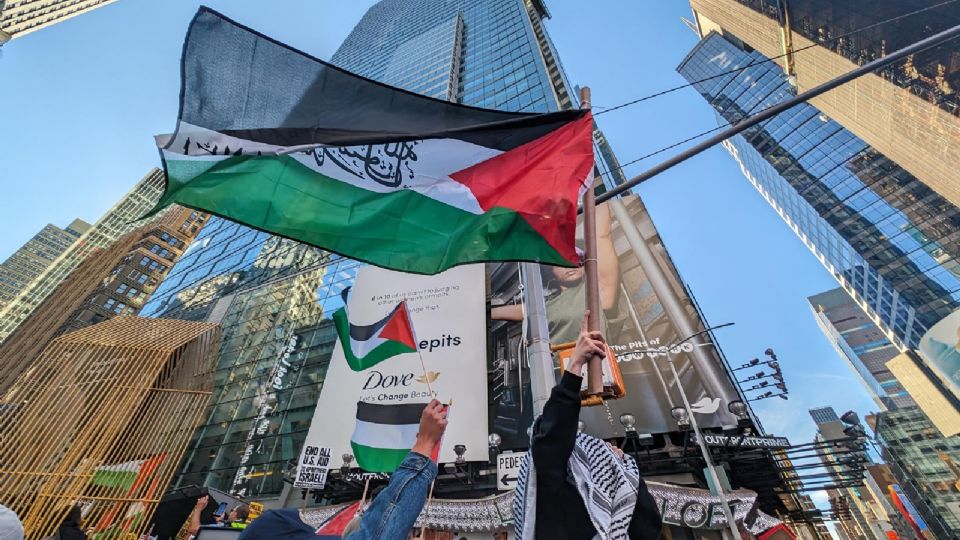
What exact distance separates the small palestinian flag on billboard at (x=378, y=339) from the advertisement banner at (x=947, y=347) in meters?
47.4

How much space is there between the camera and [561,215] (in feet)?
12.3

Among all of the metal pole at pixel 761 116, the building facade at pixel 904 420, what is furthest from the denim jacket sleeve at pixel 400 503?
the building facade at pixel 904 420

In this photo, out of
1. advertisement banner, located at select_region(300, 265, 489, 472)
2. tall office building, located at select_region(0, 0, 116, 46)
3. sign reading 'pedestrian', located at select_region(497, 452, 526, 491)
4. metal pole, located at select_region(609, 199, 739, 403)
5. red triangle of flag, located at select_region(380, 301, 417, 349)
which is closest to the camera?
red triangle of flag, located at select_region(380, 301, 417, 349)

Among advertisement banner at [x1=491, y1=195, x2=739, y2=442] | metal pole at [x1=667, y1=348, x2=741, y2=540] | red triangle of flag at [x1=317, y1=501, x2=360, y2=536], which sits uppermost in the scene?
advertisement banner at [x1=491, y1=195, x2=739, y2=442]

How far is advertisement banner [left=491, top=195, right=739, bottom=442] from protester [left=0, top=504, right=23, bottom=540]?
9.06m

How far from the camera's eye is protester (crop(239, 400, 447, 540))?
5.45ft

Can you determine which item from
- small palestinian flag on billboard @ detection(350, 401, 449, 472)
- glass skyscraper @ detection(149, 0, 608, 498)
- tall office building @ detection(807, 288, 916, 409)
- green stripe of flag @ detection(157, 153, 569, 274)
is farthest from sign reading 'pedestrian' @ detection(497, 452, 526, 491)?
tall office building @ detection(807, 288, 916, 409)

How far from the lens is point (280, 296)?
26.3 metres

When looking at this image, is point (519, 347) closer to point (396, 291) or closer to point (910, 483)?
point (396, 291)

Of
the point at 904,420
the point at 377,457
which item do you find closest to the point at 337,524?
the point at 377,457

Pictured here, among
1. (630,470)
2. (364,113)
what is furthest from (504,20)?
(630,470)

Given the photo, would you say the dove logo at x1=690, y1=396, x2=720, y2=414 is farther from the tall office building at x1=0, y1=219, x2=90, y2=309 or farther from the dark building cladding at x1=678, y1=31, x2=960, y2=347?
the tall office building at x1=0, y1=219, x2=90, y2=309

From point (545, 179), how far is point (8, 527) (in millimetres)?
3998

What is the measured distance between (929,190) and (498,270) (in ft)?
172
